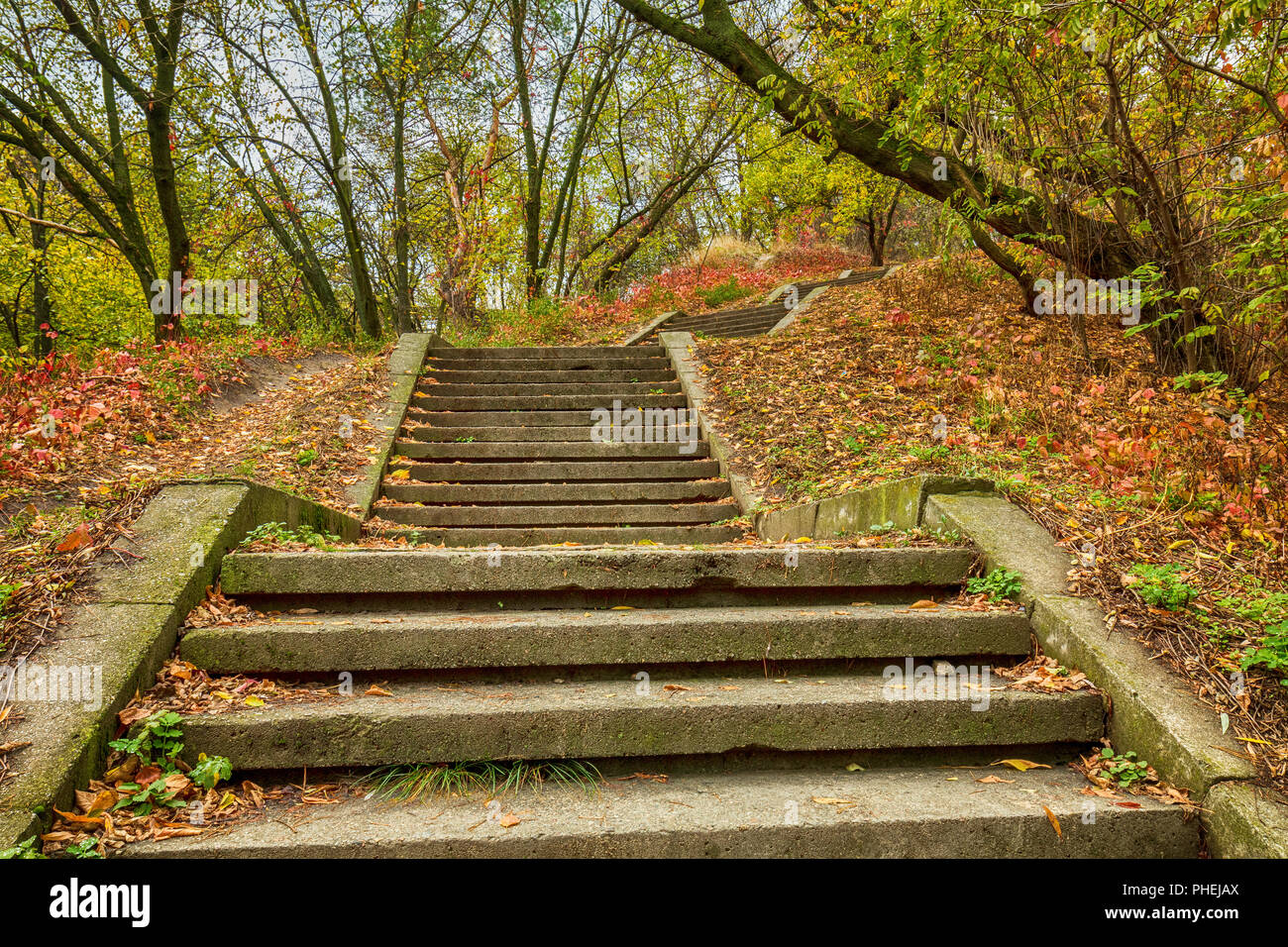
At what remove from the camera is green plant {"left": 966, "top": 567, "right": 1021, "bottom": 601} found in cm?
297

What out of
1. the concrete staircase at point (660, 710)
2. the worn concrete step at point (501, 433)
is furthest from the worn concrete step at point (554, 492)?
the concrete staircase at point (660, 710)

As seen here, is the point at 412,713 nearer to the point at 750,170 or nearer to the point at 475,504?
the point at 475,504

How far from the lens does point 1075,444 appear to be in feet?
16.2

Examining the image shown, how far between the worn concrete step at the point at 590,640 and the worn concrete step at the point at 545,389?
500 cm

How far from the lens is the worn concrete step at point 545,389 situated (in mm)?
7660

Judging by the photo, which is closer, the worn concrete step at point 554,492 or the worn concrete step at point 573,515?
the worn concrete step at point 573,515

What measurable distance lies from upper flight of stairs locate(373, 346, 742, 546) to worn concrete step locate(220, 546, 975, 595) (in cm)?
148

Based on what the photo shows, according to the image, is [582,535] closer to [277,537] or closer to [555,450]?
[555,450]

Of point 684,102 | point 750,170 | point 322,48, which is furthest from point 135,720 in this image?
point 750,170
